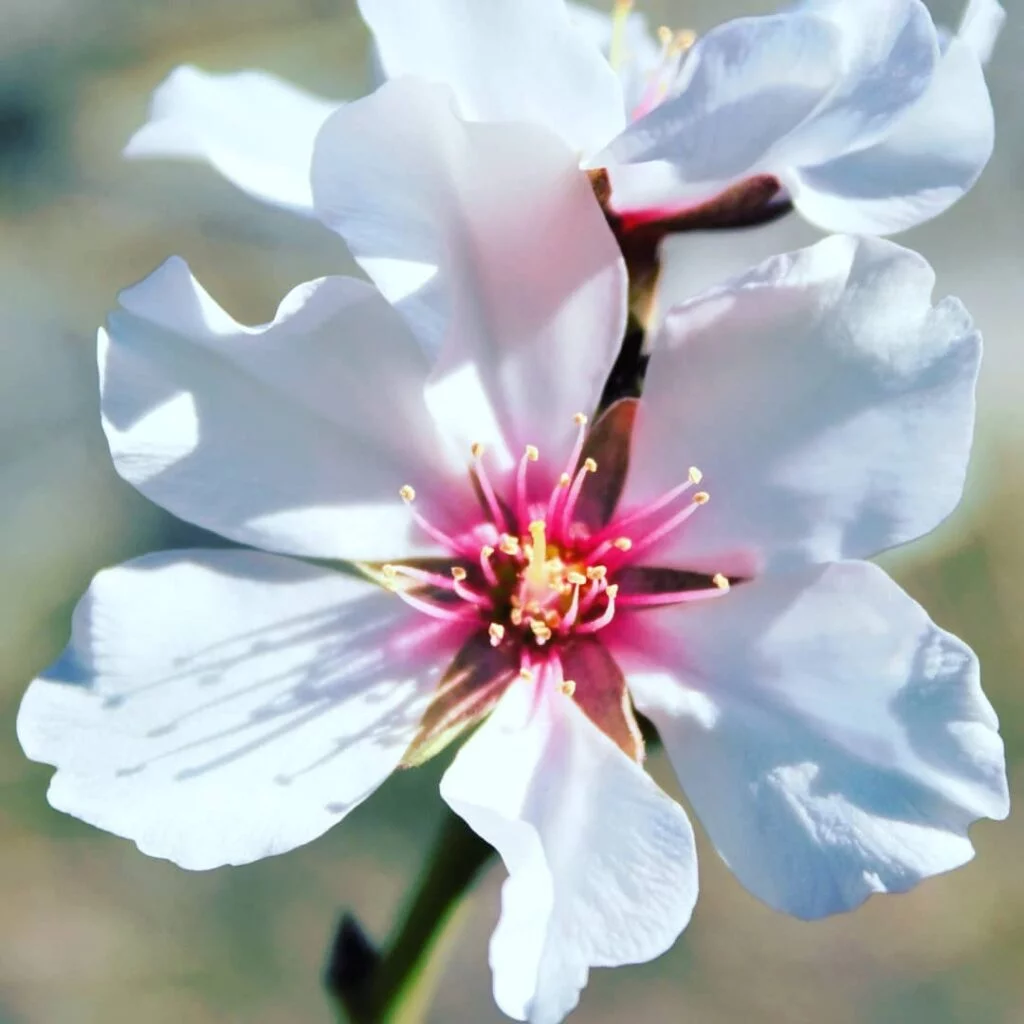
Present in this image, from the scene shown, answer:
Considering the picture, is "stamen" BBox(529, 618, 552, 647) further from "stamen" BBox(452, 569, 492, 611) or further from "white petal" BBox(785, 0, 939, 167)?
"white petal" BBox(785, 0, 939, 167)

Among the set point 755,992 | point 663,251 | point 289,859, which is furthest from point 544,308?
point 755,992

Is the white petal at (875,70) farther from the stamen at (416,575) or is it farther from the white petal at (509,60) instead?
the stamen at (416,575)

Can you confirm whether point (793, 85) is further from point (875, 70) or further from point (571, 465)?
point (571, 465)

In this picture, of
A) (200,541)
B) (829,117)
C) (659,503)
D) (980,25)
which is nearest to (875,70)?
(829,117)

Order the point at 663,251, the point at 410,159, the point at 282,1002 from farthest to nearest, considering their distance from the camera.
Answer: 1. the point at 282,1002
2. the point at 663,251
3. the point at 410,159

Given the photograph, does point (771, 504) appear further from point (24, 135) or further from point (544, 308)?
point (24, 135)

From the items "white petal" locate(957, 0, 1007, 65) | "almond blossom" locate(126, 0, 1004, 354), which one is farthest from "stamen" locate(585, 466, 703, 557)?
"white petal" locate(957, 0, 1007, 65)
